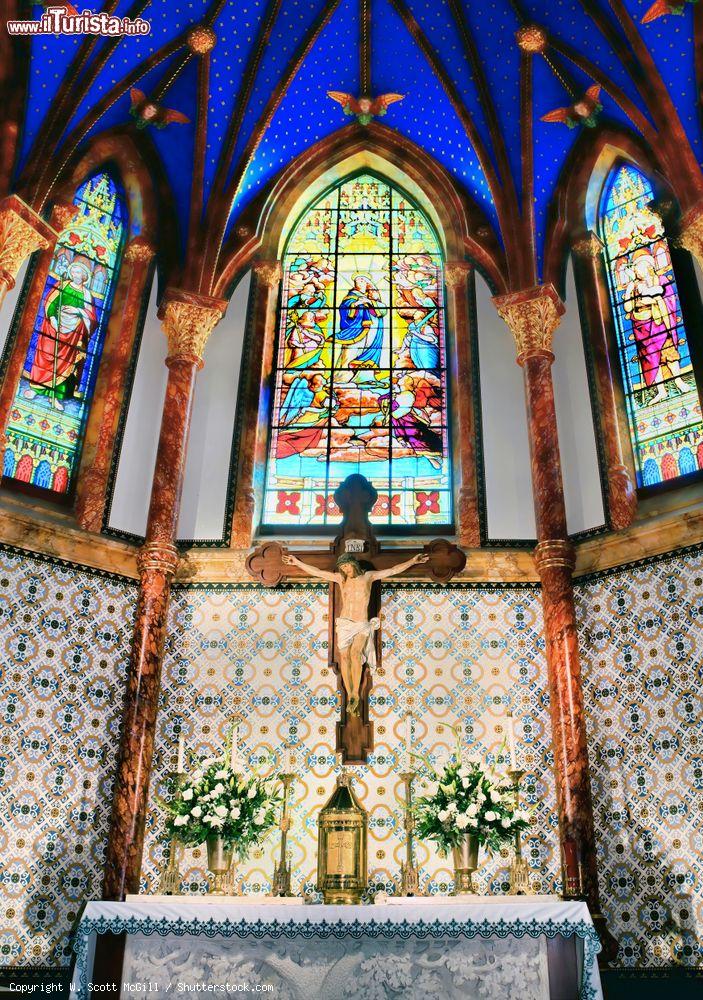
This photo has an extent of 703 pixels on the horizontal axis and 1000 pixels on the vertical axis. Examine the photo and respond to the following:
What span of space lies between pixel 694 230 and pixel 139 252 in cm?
660

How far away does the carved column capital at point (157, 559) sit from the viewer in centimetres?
1062

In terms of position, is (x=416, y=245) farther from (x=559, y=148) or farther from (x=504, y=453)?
(x=504, y=453)

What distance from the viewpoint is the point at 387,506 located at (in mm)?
11898

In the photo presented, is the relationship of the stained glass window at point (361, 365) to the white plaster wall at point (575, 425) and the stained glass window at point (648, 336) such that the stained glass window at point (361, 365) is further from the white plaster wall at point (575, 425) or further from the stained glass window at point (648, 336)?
the stained glass window at point (648, 336)

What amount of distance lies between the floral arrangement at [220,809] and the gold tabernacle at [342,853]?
68cm

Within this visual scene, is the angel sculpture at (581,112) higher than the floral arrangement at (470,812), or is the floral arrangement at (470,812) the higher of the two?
the angel sculpture at (581,112)

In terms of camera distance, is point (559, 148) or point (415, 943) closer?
point (415, 943)

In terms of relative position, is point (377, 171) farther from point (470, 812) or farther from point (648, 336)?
point (470, 812)

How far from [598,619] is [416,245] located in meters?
5.98

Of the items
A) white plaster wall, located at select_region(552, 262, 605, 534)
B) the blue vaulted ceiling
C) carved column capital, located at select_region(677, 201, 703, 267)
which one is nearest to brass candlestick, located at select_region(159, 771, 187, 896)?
white plaster wall, located at select_region(552, 262, 605, 534)

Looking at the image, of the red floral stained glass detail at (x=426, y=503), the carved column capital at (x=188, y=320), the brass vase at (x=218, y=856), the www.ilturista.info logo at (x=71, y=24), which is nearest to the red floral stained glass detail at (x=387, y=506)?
the red floral stained glass detail at (x=426, y=503)

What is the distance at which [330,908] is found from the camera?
7383 mm

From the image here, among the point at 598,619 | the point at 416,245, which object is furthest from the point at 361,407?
the point at 598,619

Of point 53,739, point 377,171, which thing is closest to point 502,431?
point 377,171
